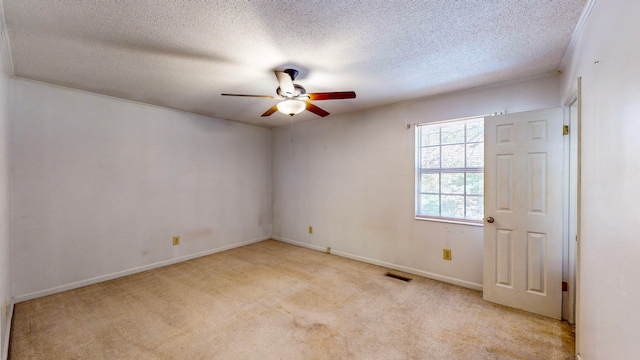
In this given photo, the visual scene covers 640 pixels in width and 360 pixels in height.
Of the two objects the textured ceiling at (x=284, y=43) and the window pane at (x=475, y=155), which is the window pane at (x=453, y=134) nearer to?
the window pane at (x=475, y=155)

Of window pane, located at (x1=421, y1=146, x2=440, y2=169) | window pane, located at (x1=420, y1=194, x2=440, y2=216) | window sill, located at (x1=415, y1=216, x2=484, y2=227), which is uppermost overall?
window pane, located at (x1=421, y1=146, x2=440, y2=169)

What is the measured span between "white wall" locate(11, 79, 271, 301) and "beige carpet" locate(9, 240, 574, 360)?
1.14 feet

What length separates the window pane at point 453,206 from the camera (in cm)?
306

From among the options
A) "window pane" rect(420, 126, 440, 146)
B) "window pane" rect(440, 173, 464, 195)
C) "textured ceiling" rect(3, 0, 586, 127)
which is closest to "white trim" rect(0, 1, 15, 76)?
"textured ceiling" rect(3, 0, 586, 127)

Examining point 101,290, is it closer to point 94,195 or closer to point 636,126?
point 94,195

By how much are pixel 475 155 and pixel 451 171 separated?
308 mm

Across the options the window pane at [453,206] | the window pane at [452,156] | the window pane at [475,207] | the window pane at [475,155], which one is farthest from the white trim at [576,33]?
the window pane at [453,206]

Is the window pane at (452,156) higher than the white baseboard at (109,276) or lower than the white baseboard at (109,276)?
higher

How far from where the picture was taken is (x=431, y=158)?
10.7 ft

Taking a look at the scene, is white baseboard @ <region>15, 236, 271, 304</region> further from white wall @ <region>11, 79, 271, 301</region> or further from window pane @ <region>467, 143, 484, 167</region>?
window pane @ <region>467, 143, 484, 167</region>

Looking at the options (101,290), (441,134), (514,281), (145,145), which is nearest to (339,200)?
(441,134)

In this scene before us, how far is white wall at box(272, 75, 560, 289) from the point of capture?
2877 mm

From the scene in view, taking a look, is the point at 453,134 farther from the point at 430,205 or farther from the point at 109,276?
the point at 109,276

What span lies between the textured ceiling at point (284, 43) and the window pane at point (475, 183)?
1.02 meters
